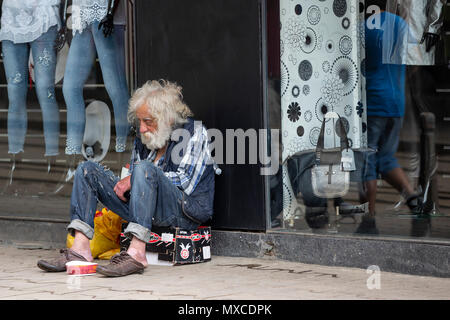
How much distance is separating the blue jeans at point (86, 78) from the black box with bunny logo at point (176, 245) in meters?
1.42

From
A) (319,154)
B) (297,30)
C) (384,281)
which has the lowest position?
(384,281)

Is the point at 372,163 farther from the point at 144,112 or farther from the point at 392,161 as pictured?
the point at 144,112

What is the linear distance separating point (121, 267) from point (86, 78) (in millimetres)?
2395

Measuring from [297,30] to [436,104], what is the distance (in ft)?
3.95

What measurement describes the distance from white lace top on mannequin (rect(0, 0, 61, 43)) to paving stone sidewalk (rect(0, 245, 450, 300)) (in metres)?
2.38

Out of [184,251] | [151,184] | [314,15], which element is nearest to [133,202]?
[151,184]

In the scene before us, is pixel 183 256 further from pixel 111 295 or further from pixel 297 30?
pixel 297 30

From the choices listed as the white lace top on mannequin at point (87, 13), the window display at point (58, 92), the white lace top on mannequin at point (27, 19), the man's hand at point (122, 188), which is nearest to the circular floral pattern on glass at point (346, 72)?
the man's hand at point (122, 188)

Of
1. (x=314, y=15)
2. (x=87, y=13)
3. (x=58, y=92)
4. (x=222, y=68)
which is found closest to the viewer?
(x=314, y=15)

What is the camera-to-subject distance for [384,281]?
4.97 m

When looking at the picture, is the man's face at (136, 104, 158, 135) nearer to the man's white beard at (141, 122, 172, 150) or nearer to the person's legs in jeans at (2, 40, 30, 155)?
the man's white beard at (141, 122, 172, 150)

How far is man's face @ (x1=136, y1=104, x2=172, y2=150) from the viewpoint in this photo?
19.0ft

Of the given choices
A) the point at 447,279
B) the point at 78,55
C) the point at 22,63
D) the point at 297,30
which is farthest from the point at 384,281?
the point at 22,63

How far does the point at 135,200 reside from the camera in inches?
212
